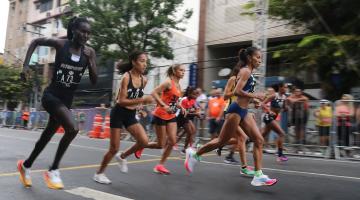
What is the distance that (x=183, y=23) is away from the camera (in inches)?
977

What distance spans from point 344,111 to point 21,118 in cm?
2143

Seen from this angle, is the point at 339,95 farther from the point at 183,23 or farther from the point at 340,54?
the point at 183,23

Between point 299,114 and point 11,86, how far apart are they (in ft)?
106

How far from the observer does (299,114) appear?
1127 cm

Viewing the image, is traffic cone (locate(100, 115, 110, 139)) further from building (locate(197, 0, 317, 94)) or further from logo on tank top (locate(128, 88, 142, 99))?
logo on tank top (locate(128, 88, 142, 99))

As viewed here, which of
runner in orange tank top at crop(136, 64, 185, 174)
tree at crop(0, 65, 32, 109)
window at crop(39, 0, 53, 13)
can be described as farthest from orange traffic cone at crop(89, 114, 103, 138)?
window at crop(39, 0, 53, 13)

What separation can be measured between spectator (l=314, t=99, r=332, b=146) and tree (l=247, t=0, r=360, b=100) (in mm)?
3016

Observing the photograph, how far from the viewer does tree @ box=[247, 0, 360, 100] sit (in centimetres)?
1356

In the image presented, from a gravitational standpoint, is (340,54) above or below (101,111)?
above

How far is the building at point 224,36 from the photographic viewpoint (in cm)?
2200

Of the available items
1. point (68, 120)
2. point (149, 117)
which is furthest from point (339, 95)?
point (68, 120)

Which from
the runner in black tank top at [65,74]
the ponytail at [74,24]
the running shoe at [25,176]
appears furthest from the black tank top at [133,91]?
the running shoe at [25,176]

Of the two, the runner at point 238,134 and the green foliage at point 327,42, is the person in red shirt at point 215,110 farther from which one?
the runner at point 238,134

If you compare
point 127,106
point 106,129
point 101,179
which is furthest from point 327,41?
point 101,179
